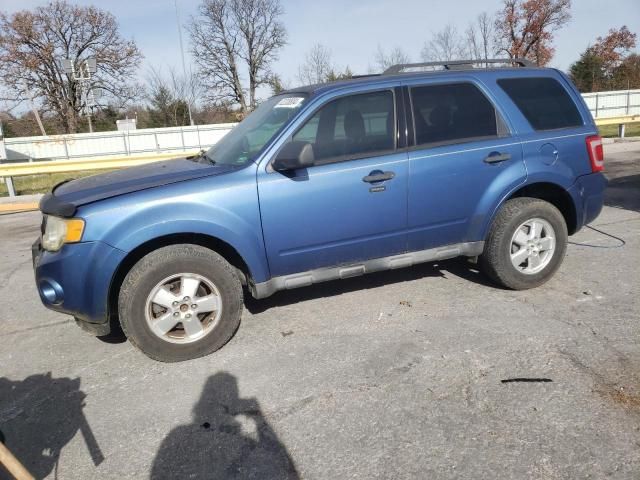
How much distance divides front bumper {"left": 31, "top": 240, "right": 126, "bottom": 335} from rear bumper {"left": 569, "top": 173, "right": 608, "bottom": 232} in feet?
12.3

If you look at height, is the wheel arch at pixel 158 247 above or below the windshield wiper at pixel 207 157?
below

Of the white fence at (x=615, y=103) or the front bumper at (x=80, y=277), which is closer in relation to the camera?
the front bumper at (x=80, y=277)

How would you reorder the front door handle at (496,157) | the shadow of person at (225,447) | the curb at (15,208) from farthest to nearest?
the curb at (15,208) < the front door handle at (496,157) < the shadow of person at (225,447)

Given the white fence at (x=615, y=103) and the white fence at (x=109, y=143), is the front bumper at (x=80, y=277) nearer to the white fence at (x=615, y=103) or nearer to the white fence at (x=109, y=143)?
the white fence at (x=109, y=143)

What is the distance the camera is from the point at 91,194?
3.33 metres

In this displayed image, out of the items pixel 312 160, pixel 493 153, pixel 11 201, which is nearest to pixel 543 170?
pixel 493 153

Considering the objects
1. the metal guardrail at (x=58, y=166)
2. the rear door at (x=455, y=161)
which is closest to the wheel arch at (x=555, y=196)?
the rear door at (x=455, y=161)

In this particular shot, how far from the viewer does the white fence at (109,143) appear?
25.2 metres

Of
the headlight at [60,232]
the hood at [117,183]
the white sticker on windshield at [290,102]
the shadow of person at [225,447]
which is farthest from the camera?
the white sticker on windshield at [290,102]

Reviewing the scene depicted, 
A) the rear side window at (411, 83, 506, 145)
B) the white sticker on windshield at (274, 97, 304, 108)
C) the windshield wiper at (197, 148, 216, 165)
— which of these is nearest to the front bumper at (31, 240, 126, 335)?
the windshield wiper at (197, 148, 216, 165)

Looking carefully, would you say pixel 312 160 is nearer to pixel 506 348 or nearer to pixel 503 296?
pixel 506 348

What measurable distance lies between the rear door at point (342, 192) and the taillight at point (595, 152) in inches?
70.8

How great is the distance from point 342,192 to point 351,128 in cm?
54

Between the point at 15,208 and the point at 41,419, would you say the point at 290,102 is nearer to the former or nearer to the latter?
the point at 41,419
